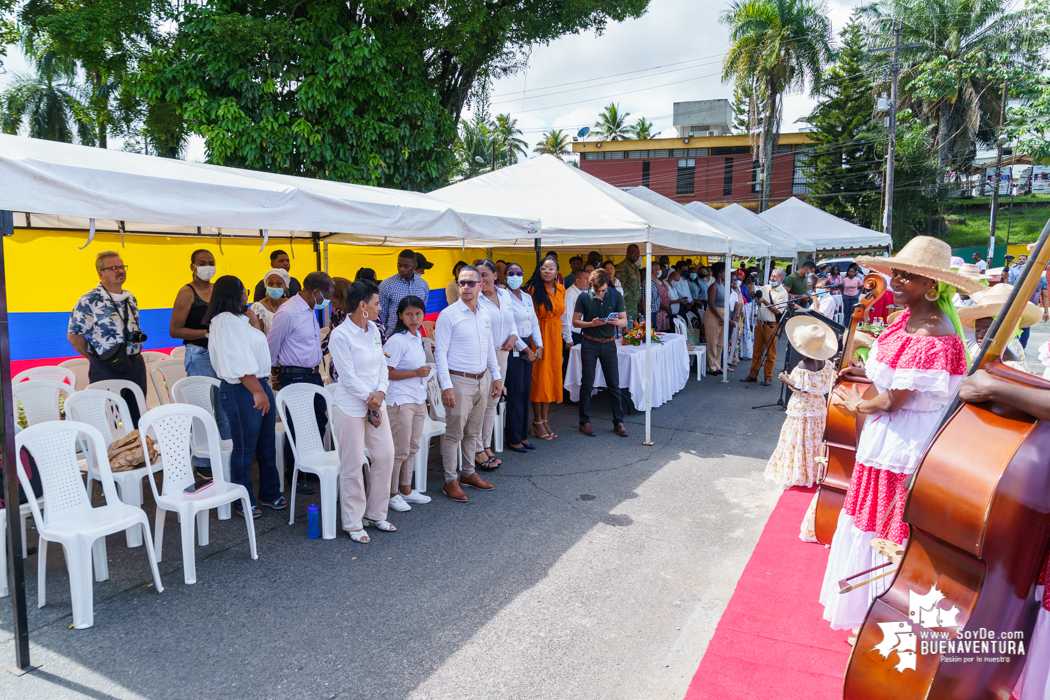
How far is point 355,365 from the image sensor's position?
4207mm

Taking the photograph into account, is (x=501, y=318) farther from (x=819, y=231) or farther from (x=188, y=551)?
(x=819, y=231)

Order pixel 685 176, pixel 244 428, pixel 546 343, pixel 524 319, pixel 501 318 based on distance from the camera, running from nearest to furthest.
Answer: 1. pixel 244 428
2. pixel 501 318
3. pixel 524 319
4. pixel 546 343
5. pixel 685 176

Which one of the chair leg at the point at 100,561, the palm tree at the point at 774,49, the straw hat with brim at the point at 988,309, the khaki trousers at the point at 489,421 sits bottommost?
the chair leg at the point at 100,561

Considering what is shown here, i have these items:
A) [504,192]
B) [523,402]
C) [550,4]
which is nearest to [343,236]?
[504,192]

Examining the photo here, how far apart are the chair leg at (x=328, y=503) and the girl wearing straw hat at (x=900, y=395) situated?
3173 millimetres

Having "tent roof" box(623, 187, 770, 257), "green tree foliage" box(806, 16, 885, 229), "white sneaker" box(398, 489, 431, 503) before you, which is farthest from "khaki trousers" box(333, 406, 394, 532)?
"green tree foliage" box(806, 16, 885, 229)

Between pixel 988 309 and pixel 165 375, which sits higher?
pixel 988 309

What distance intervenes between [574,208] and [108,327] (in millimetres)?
4980

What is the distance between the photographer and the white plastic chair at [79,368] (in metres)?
5.94

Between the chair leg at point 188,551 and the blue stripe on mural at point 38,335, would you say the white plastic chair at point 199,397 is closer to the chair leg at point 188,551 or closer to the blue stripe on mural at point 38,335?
the chair leg at point 188,551

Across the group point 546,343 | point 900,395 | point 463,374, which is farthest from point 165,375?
point 900,395

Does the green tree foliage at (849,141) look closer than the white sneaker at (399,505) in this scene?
No

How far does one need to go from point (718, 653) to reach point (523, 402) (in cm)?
372

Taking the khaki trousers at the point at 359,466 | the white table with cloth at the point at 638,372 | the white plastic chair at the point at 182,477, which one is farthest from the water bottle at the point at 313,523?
the white table with cloth at the point at 638,372
